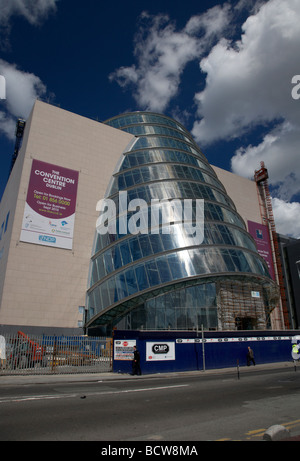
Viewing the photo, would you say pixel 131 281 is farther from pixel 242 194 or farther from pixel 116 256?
pixel 242 194

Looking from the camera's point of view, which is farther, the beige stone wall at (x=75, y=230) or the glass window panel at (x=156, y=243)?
the beige stone wall at (x=75, y=230)

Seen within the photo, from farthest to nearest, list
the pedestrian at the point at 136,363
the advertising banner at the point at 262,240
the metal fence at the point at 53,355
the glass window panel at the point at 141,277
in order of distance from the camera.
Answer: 1. the advertising banner at the point at 262,240
2. the glass window panel at the point at 141,277
3. the pedestrian at the point at 136,363
4. the metal fence at the point at 53,355

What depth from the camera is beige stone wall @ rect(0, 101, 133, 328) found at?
29797 millimetres

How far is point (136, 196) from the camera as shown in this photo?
113ft

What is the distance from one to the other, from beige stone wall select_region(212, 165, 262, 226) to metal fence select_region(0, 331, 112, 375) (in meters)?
40.0

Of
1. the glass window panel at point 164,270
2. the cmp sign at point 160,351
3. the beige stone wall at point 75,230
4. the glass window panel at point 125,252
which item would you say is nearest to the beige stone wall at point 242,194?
the beige stone wall at point 75,230

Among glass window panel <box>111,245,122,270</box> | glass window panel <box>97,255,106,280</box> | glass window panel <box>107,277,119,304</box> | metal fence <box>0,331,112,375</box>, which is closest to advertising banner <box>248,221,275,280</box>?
glass window panel <box>111,245,122,270</box>

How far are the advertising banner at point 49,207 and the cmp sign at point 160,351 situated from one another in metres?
16.3

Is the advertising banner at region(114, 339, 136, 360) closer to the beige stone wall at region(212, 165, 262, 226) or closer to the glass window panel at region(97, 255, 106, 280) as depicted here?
the glass window panel at region(97, 255, 106, 280)

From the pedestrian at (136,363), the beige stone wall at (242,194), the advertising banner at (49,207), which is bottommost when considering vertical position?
the pedestrian at (136,363)

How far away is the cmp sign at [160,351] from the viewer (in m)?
20.8

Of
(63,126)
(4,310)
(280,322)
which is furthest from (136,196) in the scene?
(280,322)

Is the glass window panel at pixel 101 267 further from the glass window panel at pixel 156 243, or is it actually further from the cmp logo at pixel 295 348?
the cmp logo at pixel 295 348
